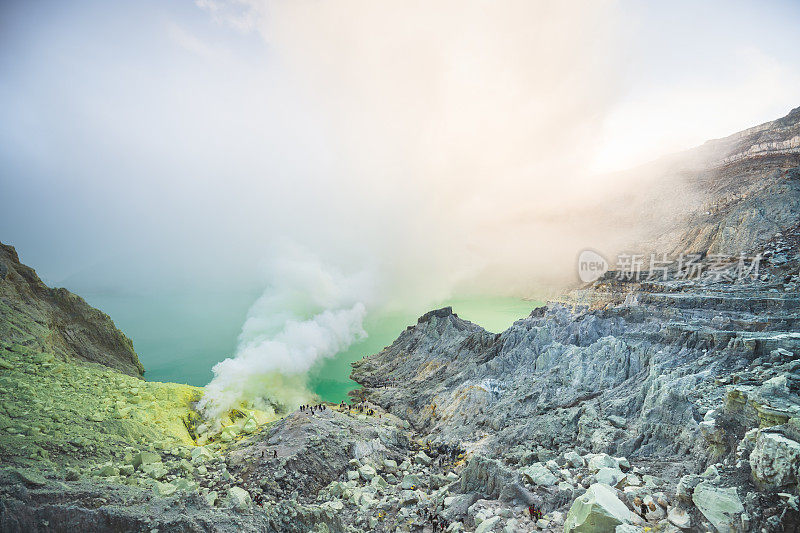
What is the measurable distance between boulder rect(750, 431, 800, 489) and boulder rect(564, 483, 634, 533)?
3.47m

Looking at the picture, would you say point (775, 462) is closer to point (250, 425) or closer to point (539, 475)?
point (539, 475)

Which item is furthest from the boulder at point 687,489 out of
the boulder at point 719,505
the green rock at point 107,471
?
the green rock at point 107,471

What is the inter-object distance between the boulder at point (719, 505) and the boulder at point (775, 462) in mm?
750

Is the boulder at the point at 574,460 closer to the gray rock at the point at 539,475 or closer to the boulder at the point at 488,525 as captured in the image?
the gray rock at the point at 539,475

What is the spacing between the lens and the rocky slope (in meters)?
9.59

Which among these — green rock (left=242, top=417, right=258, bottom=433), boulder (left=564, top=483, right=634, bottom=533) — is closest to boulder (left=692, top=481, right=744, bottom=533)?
boulder (left=564, top=483, right=634, bottom=533)

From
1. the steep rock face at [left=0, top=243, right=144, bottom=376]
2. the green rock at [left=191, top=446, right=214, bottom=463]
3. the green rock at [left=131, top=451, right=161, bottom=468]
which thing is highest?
the steep rock face at [left=0, top=243, right=144, bottom=376]

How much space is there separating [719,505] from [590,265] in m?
94.4

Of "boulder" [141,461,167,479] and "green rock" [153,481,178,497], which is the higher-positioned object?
"boulder" [141,461,167,479]

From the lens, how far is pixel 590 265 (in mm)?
91125

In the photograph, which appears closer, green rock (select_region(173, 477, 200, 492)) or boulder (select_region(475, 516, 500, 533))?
boulder (select_region(475, 516, 500, 533))

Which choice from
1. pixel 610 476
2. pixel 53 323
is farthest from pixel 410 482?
pixel 53 323

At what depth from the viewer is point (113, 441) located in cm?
1698

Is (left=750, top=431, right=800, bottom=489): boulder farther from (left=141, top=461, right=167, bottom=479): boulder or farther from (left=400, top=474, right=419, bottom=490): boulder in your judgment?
(left=141, top=461, right=167, bottom=479): boulder
